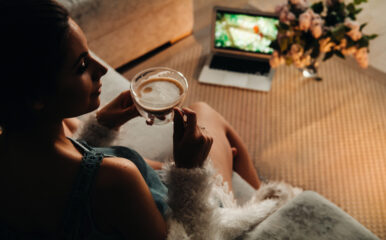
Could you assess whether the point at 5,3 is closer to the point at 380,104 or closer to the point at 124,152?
the point at 124,152

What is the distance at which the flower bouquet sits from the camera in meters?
1.73

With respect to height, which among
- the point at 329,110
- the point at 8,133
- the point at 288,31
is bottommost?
the point at 329,110

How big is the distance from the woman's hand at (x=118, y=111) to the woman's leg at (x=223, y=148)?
34 centimetres

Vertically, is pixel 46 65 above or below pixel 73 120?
above

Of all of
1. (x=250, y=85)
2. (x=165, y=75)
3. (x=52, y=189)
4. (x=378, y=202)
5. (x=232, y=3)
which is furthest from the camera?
(x=232, y=3)

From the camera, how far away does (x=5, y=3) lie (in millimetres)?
508

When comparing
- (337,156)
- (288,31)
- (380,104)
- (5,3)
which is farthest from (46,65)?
(380,104)

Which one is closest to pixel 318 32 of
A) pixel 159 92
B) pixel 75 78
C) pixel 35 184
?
pixel 159 92

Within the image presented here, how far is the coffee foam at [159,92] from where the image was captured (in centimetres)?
87

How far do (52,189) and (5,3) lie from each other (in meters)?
0.34

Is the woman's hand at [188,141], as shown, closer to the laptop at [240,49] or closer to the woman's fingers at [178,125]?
the woman's fingers at [178,125]

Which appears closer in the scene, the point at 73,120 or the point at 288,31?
the point at 73,120

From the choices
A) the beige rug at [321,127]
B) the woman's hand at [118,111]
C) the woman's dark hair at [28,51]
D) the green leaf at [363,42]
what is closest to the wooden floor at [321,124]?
the beige rug at [321,127]

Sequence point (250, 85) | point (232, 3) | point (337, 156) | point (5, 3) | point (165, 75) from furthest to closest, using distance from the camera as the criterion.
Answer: point (232, 3) → point (250, 85) → point (337, 156) → point (165, 75) → point (5, 3)
